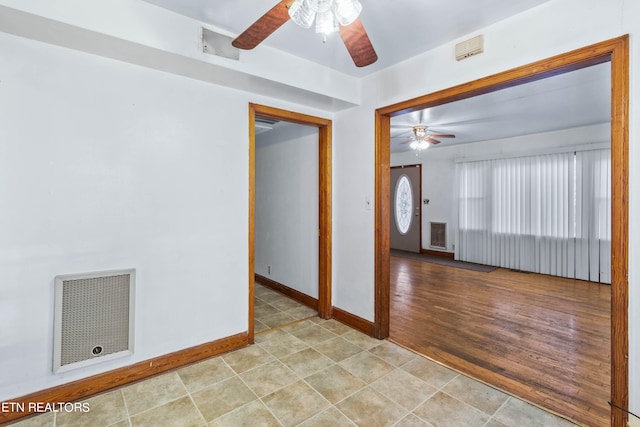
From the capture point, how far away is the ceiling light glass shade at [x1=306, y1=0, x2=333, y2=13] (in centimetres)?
130

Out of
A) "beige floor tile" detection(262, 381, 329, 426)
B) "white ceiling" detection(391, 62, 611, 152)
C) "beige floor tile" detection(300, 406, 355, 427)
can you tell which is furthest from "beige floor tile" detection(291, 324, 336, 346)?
"white ceiling" detection(391, 62, 611, 152)

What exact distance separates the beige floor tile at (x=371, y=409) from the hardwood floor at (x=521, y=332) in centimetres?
76

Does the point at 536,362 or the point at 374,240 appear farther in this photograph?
the point at 374,240

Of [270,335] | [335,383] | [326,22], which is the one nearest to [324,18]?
[326,22]

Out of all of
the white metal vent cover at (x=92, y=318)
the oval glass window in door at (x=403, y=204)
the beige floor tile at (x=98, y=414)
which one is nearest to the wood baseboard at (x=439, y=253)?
the oval glass window in door at (x=403, y=204)

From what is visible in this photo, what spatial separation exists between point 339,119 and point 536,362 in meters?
2.81

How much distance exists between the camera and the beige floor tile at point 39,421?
5.93 ft

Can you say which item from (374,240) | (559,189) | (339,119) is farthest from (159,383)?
(559,189)

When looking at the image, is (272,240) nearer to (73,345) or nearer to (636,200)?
(73,345)

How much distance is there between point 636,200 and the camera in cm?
160

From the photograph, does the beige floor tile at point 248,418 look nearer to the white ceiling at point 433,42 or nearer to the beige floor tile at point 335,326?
the beige floor tile at point 335,326

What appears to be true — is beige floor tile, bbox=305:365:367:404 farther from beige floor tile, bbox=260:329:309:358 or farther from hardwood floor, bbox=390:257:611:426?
hardwood floor, bbox=390:257:611:426

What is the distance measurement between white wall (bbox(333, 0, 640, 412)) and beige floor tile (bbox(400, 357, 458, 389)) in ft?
2.04

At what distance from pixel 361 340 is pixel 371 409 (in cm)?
97
